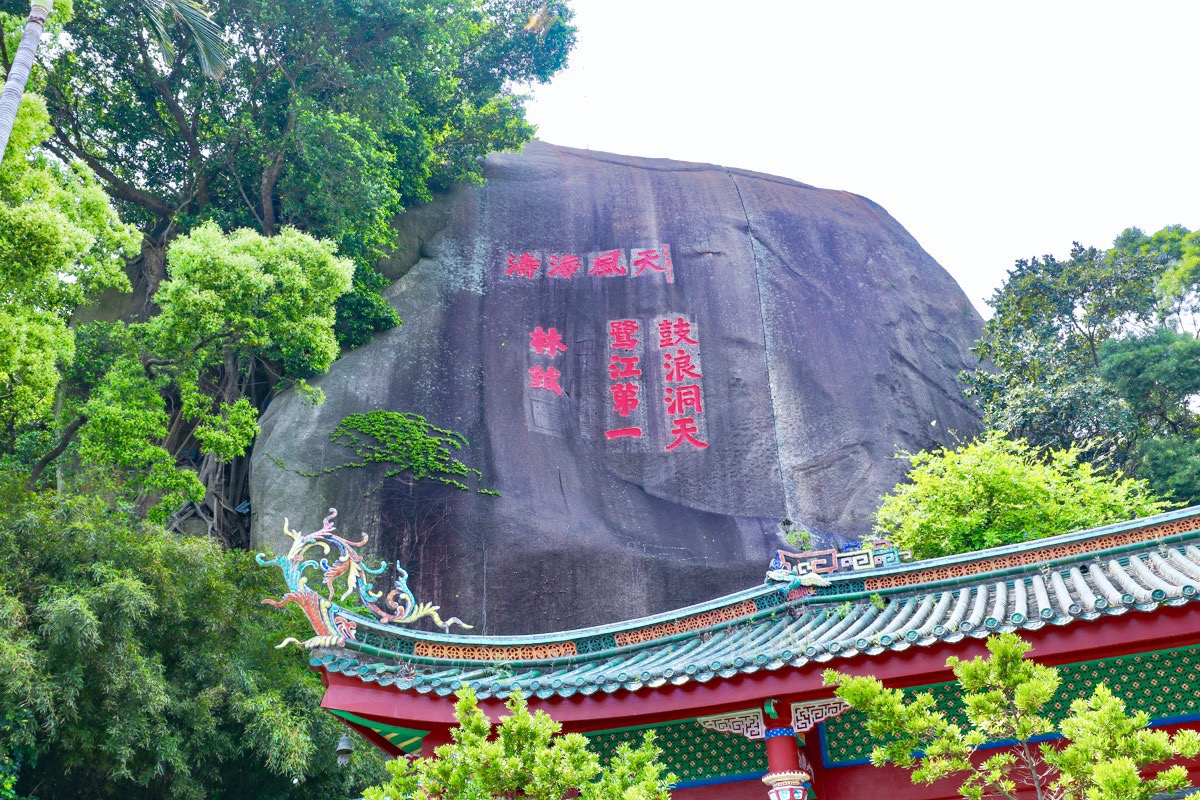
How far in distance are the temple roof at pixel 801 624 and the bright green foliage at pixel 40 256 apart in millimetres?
4937

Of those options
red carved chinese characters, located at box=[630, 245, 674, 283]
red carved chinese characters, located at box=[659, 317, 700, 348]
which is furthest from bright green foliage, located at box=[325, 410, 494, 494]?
red carved chinese characters, located at box=[630, 245, 674, 283]

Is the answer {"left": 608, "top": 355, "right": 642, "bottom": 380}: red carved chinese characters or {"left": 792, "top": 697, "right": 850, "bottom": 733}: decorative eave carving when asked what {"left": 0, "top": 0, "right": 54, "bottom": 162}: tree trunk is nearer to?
{"left": 792, "top": 697, "right": 850, "bottom": 733}: decorative eave carving

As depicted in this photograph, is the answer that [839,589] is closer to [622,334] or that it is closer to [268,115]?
[622,334]

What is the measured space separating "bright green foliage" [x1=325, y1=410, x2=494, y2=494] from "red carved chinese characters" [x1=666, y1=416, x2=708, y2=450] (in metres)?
3.09

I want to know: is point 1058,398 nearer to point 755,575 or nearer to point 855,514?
point 855,514

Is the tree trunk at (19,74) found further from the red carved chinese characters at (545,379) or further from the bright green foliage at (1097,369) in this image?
the bright green foliage at (1097,369)

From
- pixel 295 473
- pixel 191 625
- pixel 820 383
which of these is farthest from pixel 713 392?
pixel 191 625

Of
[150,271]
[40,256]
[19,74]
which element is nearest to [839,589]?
[19,74]

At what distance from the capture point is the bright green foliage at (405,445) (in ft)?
41.7

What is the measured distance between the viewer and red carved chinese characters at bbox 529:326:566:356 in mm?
14875

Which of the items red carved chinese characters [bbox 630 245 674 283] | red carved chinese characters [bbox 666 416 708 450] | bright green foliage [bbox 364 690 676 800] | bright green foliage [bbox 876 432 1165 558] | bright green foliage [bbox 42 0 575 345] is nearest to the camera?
bright green foliage [bbox 364 690 676 800]

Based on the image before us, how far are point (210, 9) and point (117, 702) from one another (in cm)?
977

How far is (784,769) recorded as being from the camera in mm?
4664

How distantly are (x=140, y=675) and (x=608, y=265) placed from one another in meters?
10.4
